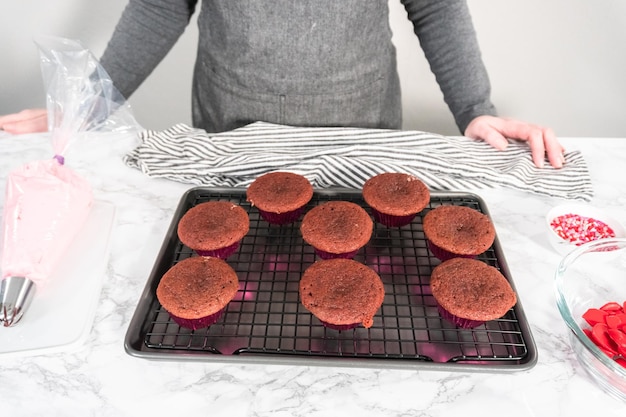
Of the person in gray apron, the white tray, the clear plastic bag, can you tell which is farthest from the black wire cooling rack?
the person in gray apron

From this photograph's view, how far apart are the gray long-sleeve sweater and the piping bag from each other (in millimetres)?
310

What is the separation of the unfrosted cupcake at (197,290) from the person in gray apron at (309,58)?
2.19ft

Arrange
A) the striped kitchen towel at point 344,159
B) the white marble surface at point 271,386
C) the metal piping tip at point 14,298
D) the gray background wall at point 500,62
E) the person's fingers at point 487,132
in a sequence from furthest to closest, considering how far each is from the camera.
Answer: the gray background wall at point 500,62, the person's fingers at point 487,132, the striped kitchen towel at point 344,159, the metal piping tip at point 14,298, the white marble surface at point 271,386

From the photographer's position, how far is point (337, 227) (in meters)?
1.08

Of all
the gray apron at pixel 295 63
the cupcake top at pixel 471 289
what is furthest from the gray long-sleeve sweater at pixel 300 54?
the cupcake top at pixel 471 289

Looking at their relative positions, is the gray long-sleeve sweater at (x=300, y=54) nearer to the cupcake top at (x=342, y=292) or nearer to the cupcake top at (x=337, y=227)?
the cupcake top at (x=337, y=227)

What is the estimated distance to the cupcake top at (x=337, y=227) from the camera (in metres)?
1.06

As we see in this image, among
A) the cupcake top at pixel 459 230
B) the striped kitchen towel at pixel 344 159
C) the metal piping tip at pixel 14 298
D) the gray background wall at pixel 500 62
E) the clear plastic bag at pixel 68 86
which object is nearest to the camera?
the metal piping tip at pixel 14 298

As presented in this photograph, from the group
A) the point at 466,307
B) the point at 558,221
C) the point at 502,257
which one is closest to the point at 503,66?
the point at 558,221

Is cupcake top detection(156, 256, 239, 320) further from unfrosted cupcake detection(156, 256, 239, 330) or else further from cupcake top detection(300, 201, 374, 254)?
cupcake top detection(300, 201, 374, 254)

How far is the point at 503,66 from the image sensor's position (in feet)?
7.86

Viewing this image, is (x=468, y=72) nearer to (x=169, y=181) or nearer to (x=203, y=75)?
(x=203, y=75)

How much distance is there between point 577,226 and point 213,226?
2.67 feet

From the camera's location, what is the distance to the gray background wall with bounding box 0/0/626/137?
7.27ft
